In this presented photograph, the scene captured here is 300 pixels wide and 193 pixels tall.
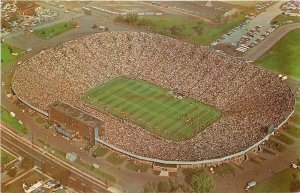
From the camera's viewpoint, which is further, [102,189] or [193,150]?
[193,150]

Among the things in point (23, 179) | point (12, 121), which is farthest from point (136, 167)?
point (12, 121)

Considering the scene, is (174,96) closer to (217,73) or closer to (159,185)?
(217,73)

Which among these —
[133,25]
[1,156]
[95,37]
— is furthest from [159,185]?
[133,25]

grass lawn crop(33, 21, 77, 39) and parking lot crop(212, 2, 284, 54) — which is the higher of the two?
parking lot crop(212, 2, 284, 54)

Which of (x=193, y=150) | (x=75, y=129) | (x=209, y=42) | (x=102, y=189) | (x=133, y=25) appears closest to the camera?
(x=102, y=189)

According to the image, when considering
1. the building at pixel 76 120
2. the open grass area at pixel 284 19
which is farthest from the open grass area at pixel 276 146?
the open grass area at pixel 284 19

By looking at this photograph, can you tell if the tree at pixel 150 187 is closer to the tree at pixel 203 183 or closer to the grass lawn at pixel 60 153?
the tree at pixel 203 183

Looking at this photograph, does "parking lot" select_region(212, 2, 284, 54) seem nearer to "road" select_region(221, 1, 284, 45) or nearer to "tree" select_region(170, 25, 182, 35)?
"road" select_region(221, 1, 284, 45)

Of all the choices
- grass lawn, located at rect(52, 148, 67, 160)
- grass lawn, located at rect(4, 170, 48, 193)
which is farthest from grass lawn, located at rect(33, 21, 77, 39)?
grass lawn, located at rect(4, 170, 48, 193)
